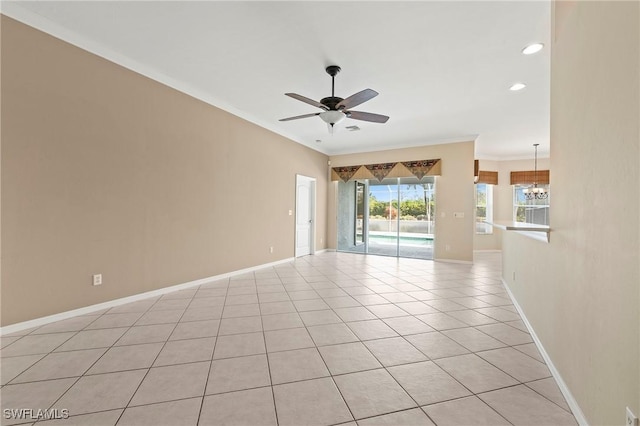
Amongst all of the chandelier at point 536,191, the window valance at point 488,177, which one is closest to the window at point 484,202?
the window valance at point 488,177

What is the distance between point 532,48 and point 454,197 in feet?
12.7

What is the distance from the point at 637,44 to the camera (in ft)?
3.47

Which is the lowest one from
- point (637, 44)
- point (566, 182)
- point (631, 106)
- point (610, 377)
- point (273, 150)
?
point (610, 377)

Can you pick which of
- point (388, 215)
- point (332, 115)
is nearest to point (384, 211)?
point (388, 215)

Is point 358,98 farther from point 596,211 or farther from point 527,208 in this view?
point 527,208

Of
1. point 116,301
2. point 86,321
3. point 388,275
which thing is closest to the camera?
point 86,321

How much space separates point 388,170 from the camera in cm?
708

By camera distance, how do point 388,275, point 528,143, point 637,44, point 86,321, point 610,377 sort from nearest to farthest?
point 637,44, point 610,377, point 86,321, point 388,275, point 528,143

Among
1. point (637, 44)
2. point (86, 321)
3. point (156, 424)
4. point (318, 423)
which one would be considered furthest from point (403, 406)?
point (86, 321)

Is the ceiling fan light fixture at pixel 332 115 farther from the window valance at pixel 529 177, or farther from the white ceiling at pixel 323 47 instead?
the window valance at pixel 529 177

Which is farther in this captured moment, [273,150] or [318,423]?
[273,150]

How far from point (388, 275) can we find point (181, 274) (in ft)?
11.6

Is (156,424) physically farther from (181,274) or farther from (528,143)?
(528,143)

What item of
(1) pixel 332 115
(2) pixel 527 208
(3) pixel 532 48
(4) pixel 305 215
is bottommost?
(4) pixel 305 215
